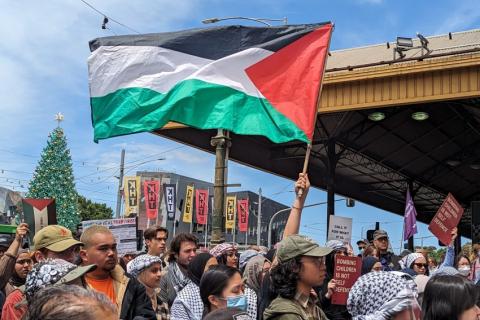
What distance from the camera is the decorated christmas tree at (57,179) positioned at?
3453cm

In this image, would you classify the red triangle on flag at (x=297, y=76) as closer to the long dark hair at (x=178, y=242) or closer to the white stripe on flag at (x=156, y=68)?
the white stripe on flag at (x=156, y=68)

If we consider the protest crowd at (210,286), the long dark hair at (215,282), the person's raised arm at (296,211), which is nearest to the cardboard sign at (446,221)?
the protest crowd at (210,286)

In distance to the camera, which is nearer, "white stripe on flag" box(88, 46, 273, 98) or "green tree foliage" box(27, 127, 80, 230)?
"white stripe on flag" box(88, 46, 273, 98)

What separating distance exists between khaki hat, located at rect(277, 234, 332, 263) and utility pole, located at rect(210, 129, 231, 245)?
6968 mm

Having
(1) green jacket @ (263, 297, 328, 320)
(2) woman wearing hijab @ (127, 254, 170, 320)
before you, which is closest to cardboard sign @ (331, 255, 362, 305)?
(2) woman wearing hijab @ (127, 254, 170, 320)

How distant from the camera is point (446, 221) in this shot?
8.99 m

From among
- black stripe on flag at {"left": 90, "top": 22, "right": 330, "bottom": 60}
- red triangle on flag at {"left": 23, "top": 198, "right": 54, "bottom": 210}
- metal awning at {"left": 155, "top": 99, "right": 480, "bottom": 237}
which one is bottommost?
red triangle on flag at {"left": 23, "top": 198, "right": 54, "bottom": 210}

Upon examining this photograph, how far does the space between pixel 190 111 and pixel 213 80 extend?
48 cm

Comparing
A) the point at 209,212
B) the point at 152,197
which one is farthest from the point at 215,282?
the point at 209,212

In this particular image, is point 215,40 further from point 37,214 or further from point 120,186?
point 120,186

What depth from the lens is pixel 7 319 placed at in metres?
4.08

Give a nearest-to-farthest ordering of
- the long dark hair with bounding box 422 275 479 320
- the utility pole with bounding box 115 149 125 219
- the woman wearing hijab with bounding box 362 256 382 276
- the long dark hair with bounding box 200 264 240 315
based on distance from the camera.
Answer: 1. the long dark hair with bounding box 422 275 479 320
2. the long dark hair with bounding box 200 264 240 315
3. the woman wearing hijab with bounding box 362 256 382 276
4. the utility pole with bounding box 115 149 125 219

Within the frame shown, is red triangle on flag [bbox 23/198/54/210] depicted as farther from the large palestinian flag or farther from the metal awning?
the metal awning

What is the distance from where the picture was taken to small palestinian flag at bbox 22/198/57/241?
7.62 m
